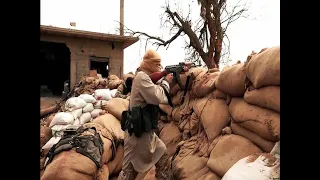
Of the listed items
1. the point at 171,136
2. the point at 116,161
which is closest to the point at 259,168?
the point at 171,136

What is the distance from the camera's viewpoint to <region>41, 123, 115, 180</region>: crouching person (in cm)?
234

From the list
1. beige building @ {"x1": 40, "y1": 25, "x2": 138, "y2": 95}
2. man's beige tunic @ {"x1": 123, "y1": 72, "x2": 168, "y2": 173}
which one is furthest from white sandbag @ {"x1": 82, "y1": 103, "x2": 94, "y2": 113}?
beige building @ {"x1": 40, "y1": 25, "x2": 138, "y2": 95}

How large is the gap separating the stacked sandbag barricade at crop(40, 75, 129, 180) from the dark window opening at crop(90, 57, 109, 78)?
4.22 metres

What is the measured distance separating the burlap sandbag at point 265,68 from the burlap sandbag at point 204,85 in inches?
29.6

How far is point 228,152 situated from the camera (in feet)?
6.93

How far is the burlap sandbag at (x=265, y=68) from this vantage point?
1.85 metres

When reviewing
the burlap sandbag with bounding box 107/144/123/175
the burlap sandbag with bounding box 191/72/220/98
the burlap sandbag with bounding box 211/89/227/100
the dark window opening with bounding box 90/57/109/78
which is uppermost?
the dark window opening with bounding box 90/57/109/78

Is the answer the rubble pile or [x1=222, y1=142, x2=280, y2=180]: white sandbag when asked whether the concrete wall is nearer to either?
the rubble pile

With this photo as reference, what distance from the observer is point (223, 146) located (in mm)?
2180

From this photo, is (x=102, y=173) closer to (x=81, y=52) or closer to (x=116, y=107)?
(x=116, y=107)

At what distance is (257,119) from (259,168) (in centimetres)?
49
